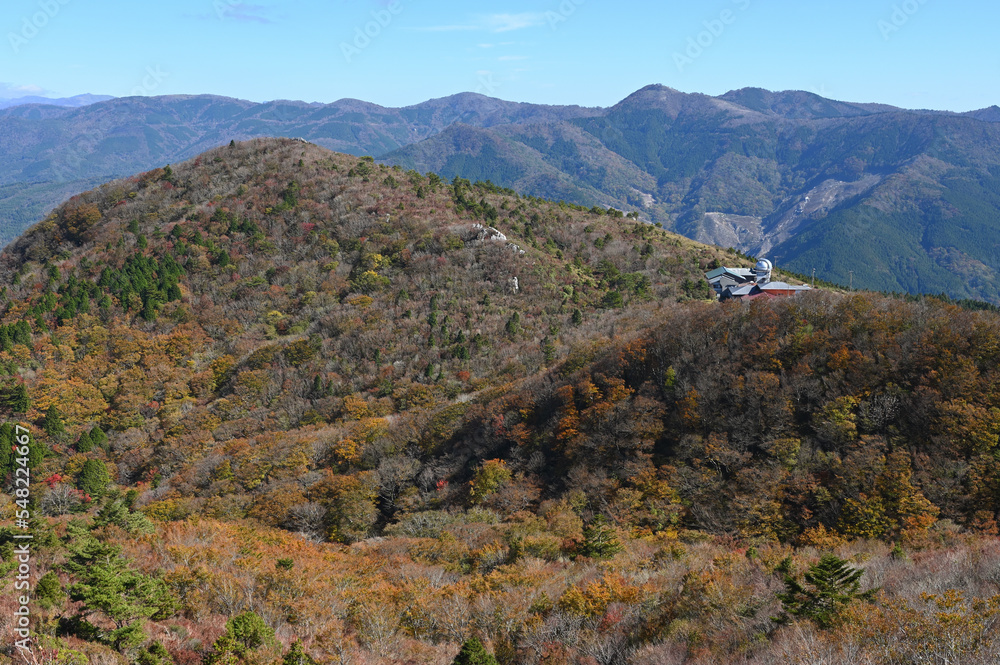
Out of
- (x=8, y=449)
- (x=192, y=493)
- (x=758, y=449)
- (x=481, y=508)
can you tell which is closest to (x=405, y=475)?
(x=481, y=508)

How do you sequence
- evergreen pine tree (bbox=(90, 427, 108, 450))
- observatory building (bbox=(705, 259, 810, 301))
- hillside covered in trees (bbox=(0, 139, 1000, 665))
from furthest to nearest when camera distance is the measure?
observatory building (bbox=(705, 259, 810, 301)), evergreen pine tree (bbox=(90, 427, 108, 450)), hillside covered in trees (bbox=(0, 139, 1000, 665))

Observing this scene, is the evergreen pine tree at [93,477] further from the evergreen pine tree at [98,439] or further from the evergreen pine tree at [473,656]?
the evergreen pine tree at [473,656]

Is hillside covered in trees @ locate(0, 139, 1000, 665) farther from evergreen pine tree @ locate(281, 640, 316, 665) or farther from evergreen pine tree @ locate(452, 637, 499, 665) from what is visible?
evergreen pine tree @ locate(452, 637, 499, 665)

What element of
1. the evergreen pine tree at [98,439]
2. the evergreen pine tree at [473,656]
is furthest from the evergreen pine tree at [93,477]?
the evergreen pine tree at [473,656]

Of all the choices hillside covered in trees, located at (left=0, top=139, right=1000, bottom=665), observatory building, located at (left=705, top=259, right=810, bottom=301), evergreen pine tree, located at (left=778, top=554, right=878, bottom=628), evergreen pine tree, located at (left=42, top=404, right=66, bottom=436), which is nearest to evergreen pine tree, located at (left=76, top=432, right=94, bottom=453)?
hillside covered in trees, located at (left=0, top=139, right=1000, bottom=665)

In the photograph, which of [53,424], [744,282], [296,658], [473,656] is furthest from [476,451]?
[53,424]

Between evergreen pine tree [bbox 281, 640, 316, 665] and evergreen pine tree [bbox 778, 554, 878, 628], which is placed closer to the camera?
evergreen pine tree [bbox 281, 640, 316, 665]
